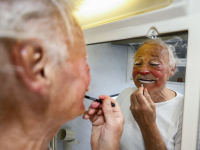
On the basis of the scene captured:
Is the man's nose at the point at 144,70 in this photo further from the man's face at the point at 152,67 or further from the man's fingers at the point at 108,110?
the man's fingers at the point at 108,110

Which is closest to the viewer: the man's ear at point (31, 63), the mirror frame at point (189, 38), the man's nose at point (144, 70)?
the man's ear at point (31, 63)

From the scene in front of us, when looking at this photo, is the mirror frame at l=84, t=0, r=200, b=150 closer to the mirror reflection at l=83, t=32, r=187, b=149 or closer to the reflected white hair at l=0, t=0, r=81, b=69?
the mirror reflection at l=83, t=32, r=187, b=149

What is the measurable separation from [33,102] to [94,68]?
44cm

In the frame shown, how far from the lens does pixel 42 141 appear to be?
35 cm

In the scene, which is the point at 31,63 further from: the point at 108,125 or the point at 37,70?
the point at 108,125

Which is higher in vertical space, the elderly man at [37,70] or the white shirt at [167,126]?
the elderly man at [37,70]

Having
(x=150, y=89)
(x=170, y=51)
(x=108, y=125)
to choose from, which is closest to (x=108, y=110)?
(x=108, y=125)

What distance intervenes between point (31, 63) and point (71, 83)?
3.4 inches

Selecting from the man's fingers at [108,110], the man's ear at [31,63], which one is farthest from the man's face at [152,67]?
the man's ear at [31,63]

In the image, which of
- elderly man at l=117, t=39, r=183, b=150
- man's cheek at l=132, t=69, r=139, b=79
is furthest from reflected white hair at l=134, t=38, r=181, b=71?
man's cheek at l=132, t=69, r=139, b=79

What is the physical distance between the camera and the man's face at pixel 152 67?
0.48 m

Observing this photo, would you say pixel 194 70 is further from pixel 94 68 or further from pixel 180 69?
pixel 94 68

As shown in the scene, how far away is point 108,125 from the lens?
53 centimetres

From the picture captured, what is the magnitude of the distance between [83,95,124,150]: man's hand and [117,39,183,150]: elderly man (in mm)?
35
